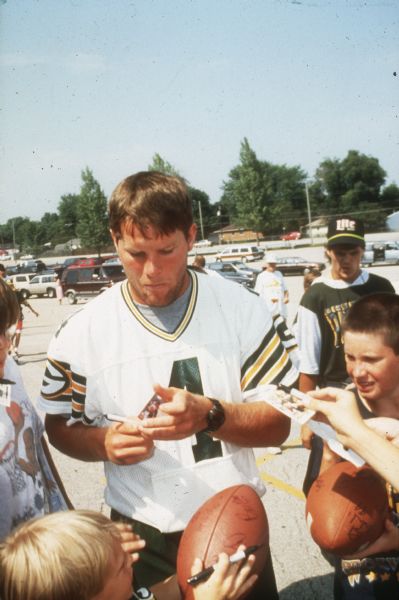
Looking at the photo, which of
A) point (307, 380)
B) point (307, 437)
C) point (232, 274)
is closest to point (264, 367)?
point (307, 437)

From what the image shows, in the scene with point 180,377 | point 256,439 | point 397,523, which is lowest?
point 397,523

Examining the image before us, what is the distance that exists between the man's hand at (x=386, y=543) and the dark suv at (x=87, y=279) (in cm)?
2703

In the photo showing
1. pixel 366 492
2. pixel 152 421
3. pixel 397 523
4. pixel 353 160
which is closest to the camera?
pixel 152 421

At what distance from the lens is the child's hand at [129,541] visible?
1919 millimetres

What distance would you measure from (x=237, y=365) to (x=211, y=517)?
60 centimetres

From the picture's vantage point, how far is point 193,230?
90.3 inches

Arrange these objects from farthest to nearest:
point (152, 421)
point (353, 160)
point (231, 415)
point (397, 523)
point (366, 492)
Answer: point (353, 160) < point (397, 523) < point (366, 492) < point (231, 415) < point (152, 421)

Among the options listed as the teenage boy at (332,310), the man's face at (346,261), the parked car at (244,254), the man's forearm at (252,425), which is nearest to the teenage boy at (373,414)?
the man's forearm at (252,425)

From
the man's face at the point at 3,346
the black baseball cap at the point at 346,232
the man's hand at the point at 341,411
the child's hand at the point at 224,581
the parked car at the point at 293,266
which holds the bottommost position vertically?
the parked car at the point at 293,266

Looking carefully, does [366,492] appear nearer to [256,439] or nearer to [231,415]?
[256,439]

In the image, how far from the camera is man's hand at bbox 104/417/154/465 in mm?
1981

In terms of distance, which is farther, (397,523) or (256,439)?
(397,523)

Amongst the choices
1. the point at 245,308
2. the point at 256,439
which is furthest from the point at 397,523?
the point at 245,308

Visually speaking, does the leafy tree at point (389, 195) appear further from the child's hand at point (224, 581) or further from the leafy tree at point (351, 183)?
the child's hand at point (224, 581)
